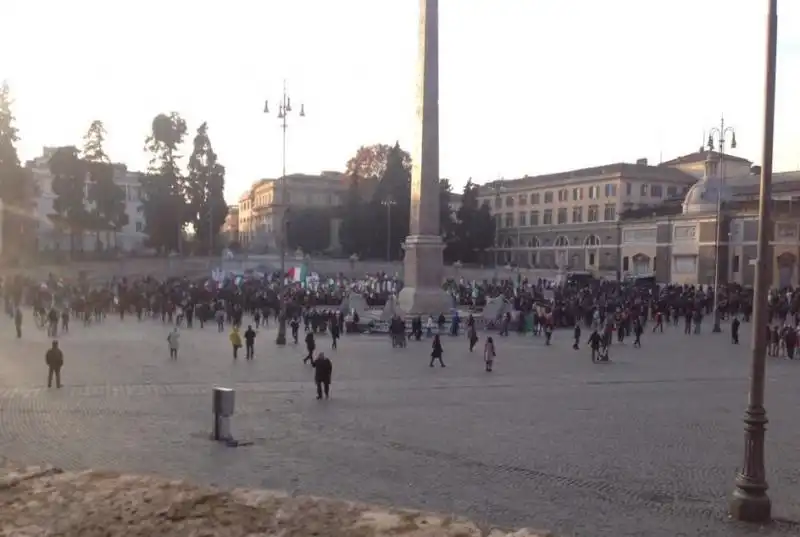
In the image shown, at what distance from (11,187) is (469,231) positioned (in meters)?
40.5

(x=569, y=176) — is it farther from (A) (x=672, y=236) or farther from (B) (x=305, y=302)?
(B) (x=305, y=302)

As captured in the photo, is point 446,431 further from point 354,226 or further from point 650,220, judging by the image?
point 354,226

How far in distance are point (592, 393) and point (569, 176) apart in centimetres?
6759

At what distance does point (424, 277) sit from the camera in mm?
32656

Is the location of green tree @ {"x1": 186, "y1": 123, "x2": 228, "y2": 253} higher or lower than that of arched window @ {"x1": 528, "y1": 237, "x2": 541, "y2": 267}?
higher

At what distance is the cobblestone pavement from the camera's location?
912 cm

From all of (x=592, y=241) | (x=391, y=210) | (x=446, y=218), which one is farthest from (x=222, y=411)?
(x=592, y=241)

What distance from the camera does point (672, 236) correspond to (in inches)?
2532

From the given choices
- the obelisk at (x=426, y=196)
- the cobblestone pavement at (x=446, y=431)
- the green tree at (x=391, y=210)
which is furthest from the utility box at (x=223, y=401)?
the green tree at (x=391, y=210)

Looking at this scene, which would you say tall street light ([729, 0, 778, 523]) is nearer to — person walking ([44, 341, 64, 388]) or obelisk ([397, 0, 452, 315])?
person walking ([44, 341, 64, 388])

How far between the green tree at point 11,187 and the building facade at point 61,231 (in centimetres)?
701

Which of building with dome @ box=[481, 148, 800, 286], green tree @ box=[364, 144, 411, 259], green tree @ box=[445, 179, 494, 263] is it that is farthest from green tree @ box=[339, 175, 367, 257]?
building with dome @ box=[481, 148, 800, 286]

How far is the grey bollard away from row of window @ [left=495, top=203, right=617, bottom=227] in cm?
6860

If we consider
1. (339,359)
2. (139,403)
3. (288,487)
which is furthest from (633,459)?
(339,359)
